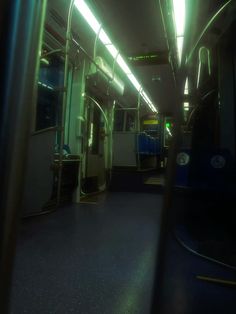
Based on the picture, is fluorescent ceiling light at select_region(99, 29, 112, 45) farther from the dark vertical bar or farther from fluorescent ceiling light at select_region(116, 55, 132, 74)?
the dark vertical bar

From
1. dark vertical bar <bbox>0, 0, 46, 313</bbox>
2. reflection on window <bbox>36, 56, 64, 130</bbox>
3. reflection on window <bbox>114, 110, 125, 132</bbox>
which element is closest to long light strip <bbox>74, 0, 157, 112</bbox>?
reflection on window <bbox>36, 56, 64, 130</bbox>

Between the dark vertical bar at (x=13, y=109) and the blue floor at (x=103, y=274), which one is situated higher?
the dark vertical bar at (x=13, y=109)

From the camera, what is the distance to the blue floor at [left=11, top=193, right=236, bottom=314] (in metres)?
0.93

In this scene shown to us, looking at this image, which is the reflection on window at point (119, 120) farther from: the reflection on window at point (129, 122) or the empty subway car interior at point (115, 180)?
the empty subway car interior at point (115, 180)

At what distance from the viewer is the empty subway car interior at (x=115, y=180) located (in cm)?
21

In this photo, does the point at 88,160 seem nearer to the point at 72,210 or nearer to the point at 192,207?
the point at 72,210

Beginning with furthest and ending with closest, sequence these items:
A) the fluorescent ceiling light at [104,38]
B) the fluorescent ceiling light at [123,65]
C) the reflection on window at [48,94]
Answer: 1. the fluorescent ceiling light at [123,65]
2. the fluorescent ceiling light at [104,38]
3. the reflection on window at [48,94]

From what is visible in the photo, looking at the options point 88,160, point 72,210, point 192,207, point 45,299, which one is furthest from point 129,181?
point 45,299

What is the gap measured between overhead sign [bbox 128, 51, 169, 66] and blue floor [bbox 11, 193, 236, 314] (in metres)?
2.99

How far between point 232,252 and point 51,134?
1748 millimetres

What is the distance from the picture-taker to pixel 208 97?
231cm

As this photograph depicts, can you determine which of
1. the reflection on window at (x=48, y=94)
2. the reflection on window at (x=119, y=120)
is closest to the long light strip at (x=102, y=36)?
the reflection on window at (x=48, y=94)

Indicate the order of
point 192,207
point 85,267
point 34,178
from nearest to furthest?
point 85,267 → point 192,207 → point 34,178

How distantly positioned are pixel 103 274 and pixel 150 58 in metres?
3.70
